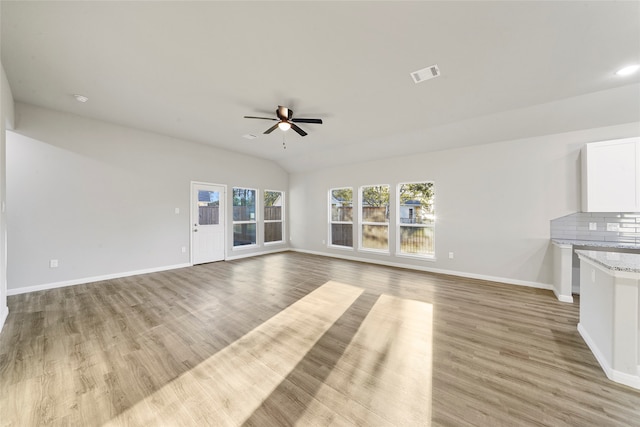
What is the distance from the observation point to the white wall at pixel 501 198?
3875mm

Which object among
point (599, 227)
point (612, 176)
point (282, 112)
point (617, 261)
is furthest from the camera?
point (599, 227)

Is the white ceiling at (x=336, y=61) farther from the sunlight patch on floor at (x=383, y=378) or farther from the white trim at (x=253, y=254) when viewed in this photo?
the white trim at (x=253, y=254)

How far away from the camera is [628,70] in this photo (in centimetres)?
267

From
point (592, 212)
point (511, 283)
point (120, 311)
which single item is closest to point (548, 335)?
point (511, 283)

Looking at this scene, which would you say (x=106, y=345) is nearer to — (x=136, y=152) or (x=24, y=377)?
(x=24, y=377)

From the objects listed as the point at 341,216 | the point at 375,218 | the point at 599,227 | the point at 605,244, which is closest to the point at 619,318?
the point at 605,244

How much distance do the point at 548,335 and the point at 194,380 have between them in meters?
3.52

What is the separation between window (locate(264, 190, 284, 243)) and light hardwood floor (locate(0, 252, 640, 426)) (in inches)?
153

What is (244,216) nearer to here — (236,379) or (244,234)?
(244,234)

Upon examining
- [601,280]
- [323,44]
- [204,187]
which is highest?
[323,44]

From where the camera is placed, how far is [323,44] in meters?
2.30

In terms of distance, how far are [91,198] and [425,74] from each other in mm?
5905

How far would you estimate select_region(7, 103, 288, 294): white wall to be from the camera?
12.1 feet

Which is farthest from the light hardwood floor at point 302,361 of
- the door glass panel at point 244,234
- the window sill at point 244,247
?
the door glass panel at point 244,234
